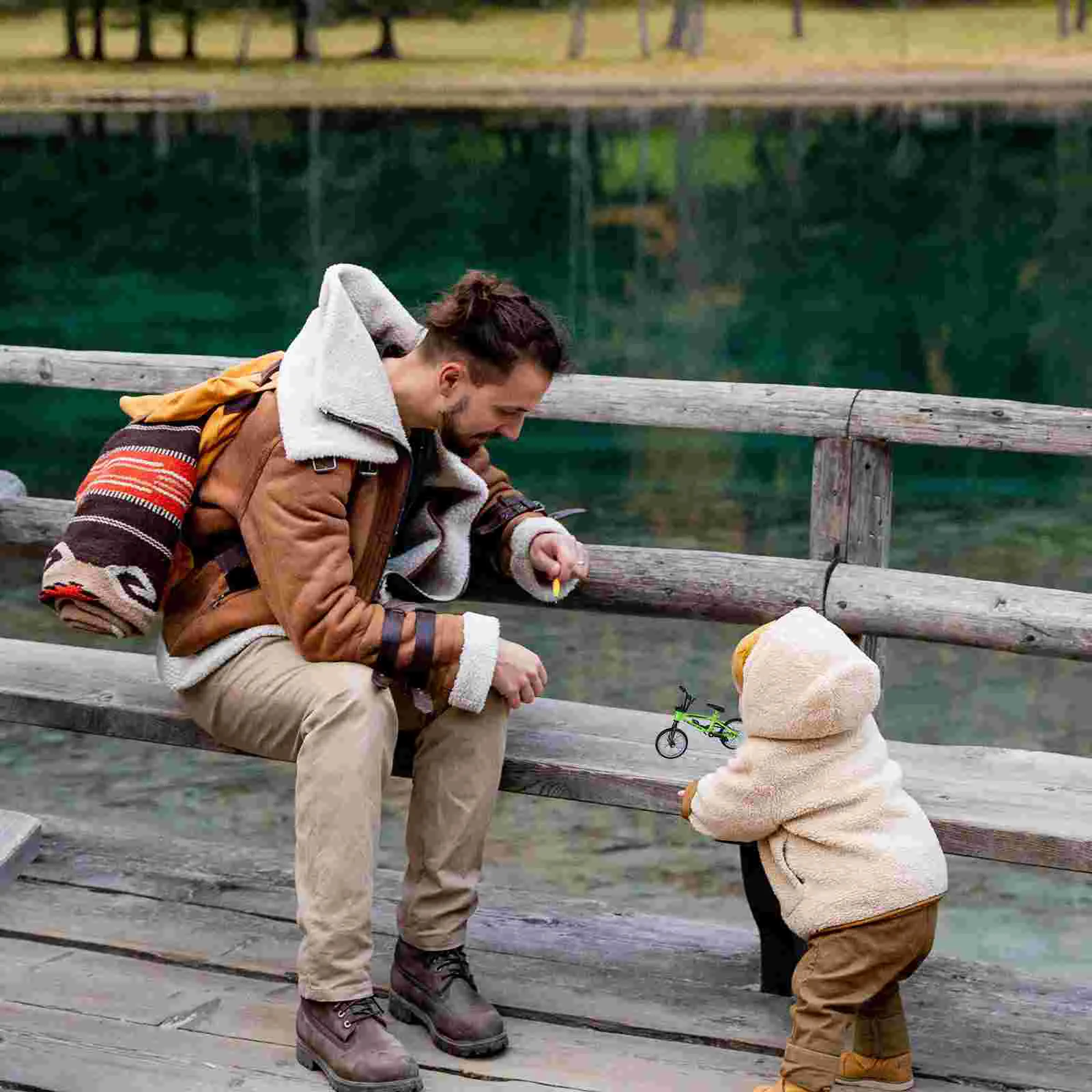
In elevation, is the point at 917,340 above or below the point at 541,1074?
below

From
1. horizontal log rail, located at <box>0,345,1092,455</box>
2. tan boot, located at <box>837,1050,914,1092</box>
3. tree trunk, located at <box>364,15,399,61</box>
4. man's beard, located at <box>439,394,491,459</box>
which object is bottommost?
tree trunk, located at <box>364,15,399,61</box>

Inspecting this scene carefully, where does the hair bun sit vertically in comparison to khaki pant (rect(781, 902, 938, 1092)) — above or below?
above

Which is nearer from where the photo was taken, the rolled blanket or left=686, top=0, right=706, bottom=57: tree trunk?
the rolled blanket

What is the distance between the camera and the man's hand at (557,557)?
9.82ft

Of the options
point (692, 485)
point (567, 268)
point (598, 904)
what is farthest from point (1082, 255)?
point (598, 904)

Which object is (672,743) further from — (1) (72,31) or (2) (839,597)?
(1) (72,31)

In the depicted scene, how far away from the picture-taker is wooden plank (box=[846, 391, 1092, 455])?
3.24 m

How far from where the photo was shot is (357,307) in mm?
2803

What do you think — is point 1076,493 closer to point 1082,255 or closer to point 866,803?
point 866,803

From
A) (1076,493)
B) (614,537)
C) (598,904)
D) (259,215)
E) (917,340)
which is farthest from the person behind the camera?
(259,215)

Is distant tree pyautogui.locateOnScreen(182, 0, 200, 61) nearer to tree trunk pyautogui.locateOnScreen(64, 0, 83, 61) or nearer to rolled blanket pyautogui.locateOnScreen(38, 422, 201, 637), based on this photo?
tree trunk pyautogui.locateOnScreen(64, 0, 83, 61)

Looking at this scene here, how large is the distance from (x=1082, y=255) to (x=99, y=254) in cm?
1340

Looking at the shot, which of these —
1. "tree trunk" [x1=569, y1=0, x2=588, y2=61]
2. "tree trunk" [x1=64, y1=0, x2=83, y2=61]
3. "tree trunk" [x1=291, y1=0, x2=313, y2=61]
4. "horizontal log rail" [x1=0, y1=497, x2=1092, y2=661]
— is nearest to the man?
"horizontal log rail" [x1=0, y1=497, x2=1092, y2=661]

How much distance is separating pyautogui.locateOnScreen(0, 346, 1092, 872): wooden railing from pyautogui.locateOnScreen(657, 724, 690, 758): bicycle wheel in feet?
0.17
